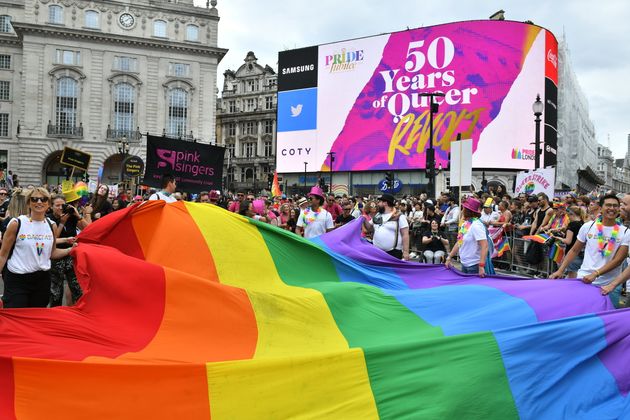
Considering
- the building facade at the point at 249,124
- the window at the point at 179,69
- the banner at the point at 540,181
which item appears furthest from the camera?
the building facade at the point at 249,124

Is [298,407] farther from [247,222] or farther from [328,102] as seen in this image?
[328,102]

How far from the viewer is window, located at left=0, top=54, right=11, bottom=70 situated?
5762 cm

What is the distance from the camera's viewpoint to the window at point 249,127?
316 feet

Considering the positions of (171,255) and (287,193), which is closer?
(171,255)

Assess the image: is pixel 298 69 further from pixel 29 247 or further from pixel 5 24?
pixel 29 247

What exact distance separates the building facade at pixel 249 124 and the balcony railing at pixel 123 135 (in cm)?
3667

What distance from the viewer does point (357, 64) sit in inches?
2170

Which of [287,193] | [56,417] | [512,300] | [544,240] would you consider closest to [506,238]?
[544,240]

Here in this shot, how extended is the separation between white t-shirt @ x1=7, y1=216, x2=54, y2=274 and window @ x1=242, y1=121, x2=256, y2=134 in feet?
301

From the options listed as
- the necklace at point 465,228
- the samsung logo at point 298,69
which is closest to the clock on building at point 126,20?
the samsung logo at point 298,69

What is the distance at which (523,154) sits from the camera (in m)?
49.4

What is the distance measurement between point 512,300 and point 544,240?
247 inches

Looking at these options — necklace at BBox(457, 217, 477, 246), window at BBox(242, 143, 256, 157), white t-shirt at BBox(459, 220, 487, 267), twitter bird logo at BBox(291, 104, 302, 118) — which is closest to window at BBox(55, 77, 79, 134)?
twitter bird logo at BBox(291, 104, 302, 118)

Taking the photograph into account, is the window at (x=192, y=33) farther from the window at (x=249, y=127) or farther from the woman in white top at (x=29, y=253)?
the woman in white top at (x=29, y=253)
